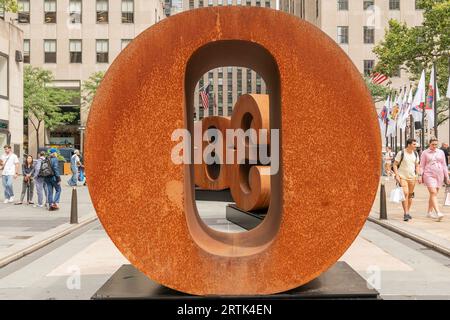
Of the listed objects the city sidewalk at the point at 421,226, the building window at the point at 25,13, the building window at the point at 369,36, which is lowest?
the city sidewalk at the point at 421,226

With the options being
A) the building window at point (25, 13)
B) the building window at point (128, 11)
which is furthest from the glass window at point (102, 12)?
the building window at point (25, 13)

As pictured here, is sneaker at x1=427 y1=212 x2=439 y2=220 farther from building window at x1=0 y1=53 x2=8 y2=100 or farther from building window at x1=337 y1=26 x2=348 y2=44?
building window at x1=337 y1=26 x2=348 y2=44

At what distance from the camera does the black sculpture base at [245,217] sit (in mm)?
10428

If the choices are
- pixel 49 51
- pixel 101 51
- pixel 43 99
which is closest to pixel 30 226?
pixel 43 99

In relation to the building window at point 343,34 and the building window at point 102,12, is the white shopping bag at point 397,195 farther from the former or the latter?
the building window at point 102,12

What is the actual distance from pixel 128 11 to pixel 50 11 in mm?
7540

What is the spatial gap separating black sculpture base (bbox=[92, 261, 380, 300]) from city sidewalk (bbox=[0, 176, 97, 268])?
125 inches

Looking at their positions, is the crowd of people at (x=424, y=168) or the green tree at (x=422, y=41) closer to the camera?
the crowd of people at (x=424, y=168)

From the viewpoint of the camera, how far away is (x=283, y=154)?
5.06 metres

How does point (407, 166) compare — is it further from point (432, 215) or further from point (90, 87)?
point (90, 87)

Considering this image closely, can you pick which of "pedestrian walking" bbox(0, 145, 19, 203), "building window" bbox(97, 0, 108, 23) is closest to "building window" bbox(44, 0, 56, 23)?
"building window" bbox(97, 0, 108, 23)

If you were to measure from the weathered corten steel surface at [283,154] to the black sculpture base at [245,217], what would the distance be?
16.5ft
